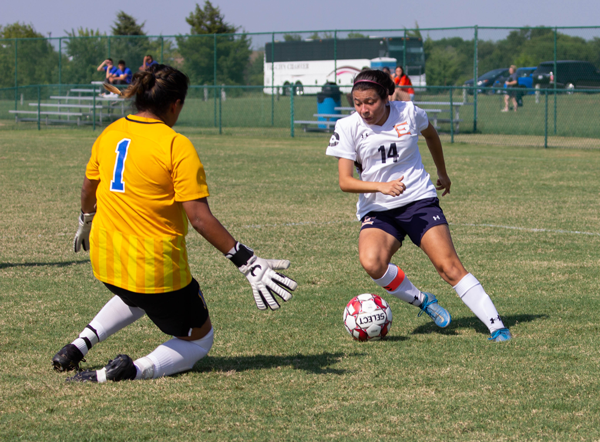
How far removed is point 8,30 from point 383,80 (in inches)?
2124

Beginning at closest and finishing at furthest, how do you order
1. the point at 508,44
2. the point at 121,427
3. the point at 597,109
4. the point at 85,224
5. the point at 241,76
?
the point at 121,427 → the point at 85,224 → the point at 597,109 → the point at 508,44 → the point at 241,76

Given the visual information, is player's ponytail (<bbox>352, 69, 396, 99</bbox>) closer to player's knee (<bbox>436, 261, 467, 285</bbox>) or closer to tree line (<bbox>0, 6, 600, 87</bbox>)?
player's knee (<bbox>436, 261, 467, 285</bbox>)

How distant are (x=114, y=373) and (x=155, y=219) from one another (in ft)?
3.03

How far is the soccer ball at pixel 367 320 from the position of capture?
473 centimetres

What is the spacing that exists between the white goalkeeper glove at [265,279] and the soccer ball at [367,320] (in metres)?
1.43

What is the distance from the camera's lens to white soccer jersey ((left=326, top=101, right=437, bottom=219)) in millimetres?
4867

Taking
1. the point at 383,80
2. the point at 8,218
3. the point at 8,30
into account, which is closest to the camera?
the point at 383,80

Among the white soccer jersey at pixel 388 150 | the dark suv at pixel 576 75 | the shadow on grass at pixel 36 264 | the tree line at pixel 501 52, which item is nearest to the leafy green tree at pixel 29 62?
the tree line at pixel 501 52

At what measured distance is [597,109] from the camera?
21047 mm

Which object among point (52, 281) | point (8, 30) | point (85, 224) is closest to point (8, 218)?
point (52, 281)

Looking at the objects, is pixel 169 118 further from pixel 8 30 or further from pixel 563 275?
pixel 8 30

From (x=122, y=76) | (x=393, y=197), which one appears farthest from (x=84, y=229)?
(x=122, y=76)

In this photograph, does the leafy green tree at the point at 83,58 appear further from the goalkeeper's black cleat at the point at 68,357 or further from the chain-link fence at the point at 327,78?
the goalkeeper's black cleat at the point at 68,357

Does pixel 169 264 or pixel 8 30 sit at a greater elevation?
pixel 8 30
